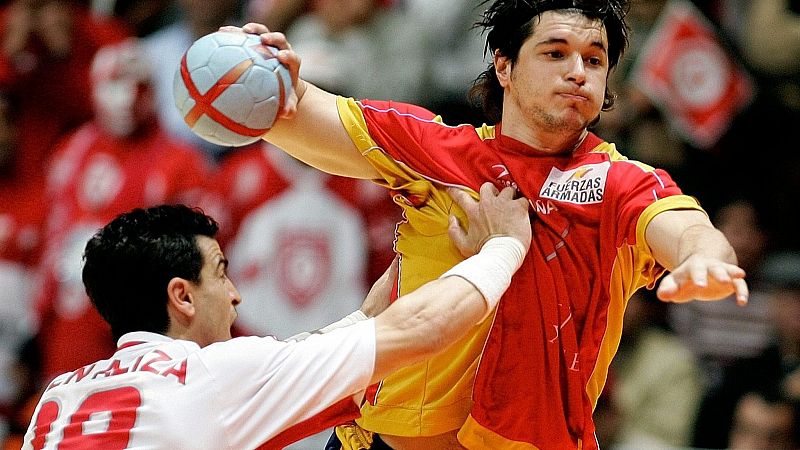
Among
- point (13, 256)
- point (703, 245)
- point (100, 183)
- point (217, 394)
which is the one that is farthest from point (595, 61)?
point (13, 256)

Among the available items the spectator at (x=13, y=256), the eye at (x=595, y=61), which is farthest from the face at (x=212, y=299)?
the spectator at (x=13, y=256)

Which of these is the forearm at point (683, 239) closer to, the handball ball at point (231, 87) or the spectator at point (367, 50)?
the handball ball at point (231, 87)

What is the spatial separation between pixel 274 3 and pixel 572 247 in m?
5.67

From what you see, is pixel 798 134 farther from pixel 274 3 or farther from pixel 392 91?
pixel 274 3

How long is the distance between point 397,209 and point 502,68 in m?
4.19

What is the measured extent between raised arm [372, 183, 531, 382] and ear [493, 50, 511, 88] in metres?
0.57

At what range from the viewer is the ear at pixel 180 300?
174 inches

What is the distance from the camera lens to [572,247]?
14.1ft

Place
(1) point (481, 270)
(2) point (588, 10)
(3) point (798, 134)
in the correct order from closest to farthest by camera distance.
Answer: (1) point (481, 270)
(2) point (588, 10)
(3) point (798, 134)

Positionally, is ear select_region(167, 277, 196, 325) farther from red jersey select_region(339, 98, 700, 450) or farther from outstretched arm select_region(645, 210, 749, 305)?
outstretched arm select_region(645, 210, 749, 305)

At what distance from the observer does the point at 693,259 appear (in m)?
3.61

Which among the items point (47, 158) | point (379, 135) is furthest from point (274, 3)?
point (379, 135)

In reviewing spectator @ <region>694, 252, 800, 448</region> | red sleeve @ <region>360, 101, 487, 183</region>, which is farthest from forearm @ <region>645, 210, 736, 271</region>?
spectator @ <region>694, 252, 800, 448</region>

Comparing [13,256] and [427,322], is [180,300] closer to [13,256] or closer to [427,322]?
[427,322]
